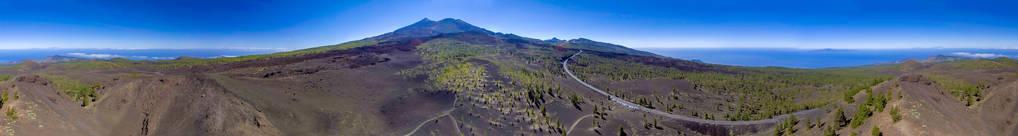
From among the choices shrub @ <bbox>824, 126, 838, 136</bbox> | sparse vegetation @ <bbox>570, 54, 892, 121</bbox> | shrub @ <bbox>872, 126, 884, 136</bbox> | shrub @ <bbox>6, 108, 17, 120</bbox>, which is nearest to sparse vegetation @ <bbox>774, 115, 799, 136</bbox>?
shrub @ <bbox>824, 126, 838, 136</bbox>

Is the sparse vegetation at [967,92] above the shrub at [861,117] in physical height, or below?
above

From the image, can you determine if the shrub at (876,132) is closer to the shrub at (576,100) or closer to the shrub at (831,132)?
the shrub at (831,132)

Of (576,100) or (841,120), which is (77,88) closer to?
(576,100)

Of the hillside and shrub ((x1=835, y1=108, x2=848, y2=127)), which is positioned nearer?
the hillside

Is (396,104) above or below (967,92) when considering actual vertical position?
below

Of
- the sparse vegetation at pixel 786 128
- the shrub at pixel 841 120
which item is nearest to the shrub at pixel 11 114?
the shrub at pixel 841 120

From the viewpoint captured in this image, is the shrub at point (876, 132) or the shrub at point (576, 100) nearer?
the shrub at point (876, 132)

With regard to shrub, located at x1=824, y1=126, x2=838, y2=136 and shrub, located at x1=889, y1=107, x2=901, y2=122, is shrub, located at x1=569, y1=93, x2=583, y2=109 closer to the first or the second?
shrub, located at x1=824, y1=126, x2=838, y2=136

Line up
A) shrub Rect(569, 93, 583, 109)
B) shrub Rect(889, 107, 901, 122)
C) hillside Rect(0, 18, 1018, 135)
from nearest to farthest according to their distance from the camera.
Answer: shrub Rect(889, 107, 901, 122) → hillside Rect(0, 18, 1018, 135) → shrub Rect(569, 93, 583, 109)

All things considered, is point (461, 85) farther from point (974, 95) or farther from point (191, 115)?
point (974, 95)

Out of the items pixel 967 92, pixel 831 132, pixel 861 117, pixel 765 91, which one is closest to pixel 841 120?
pixel 861 117

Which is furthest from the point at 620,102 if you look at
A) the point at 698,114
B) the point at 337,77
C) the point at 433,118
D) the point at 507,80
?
the point at 337,77
